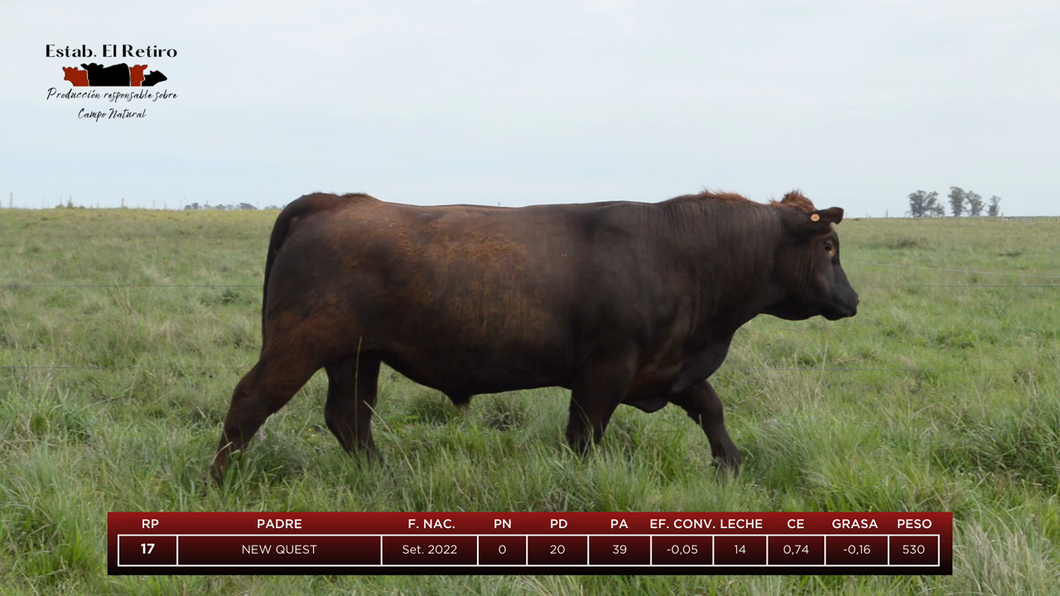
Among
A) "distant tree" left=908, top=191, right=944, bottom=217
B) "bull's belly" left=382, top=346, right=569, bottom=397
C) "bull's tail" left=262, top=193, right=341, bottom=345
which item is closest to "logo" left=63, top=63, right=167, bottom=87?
"bull's tail" left=262, top=193, right=341, bottom=345

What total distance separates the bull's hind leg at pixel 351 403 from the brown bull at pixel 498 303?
0.01 meters

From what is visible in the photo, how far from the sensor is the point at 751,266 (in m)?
4.96

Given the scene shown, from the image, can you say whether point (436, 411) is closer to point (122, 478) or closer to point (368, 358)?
point (368, 358)

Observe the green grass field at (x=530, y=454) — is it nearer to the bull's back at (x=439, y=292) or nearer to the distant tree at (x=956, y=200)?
the bull's back at (x=439, y=292)

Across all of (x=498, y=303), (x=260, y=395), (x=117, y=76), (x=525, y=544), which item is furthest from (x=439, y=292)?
(x=117, y=76)

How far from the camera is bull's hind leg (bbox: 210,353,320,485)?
442 centimetres

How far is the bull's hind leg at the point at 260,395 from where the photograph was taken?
442 cm

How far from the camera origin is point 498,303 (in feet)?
14.7

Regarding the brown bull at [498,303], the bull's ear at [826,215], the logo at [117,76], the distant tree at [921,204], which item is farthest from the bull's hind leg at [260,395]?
the distant tree at [921,204]

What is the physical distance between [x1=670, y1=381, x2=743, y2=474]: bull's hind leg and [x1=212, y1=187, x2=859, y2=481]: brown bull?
0.04ft

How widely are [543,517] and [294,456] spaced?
6.36 ft

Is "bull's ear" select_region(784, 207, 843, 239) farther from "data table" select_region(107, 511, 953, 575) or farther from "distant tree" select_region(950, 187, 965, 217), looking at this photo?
"distant tree" select_region(950, 187, 965, 217)

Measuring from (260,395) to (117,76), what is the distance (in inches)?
232

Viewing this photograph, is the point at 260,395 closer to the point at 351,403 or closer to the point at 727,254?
the point at 351,403
